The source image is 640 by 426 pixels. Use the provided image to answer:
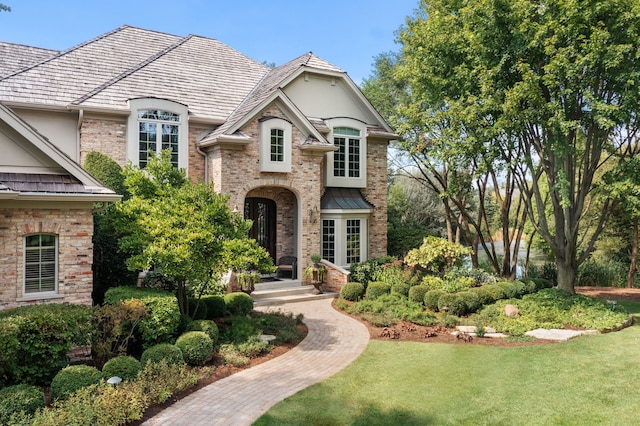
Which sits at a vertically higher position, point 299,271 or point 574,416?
point 299,271

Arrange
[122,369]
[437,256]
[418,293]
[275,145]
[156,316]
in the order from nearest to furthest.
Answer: [122,369] < [156,316] < [418,293] < [437,256] < [275,145]

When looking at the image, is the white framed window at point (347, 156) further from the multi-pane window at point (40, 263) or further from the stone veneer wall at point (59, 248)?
the multi-pane window at point (40, 263)

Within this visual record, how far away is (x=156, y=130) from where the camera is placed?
53.3ft

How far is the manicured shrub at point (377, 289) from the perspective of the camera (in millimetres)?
15234

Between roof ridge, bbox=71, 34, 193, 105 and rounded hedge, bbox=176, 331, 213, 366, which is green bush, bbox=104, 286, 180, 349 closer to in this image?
rounded hedge, bbox=176, 331, 213, 366

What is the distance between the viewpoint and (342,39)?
69.6ft

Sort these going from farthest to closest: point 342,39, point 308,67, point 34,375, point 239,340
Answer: point 342,39 → point 308,67 → point 239,340 → point 34,375

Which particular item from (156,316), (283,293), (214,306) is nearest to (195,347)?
(156,316)

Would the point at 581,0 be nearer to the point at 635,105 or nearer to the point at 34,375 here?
→ the point at 635,105

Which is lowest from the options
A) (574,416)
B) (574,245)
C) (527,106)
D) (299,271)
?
(574,416)

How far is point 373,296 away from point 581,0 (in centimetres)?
1061

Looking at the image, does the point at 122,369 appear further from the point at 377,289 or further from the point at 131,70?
the point at 131,70

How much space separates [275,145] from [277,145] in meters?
0.08

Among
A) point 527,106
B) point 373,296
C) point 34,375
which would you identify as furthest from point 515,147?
point 34,375
